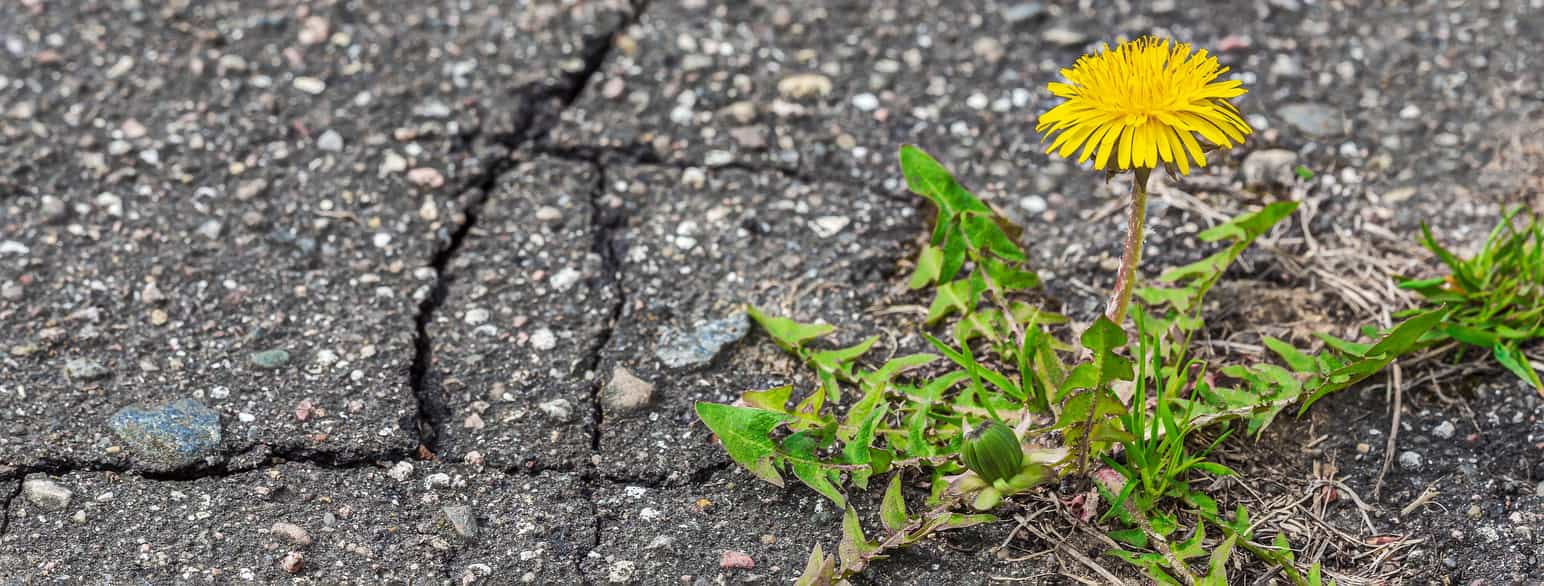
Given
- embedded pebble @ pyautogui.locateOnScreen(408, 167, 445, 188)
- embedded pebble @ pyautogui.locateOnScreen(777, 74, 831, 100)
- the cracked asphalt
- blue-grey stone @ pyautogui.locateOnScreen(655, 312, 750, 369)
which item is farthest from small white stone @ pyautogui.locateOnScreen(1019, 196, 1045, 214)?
embedded pebble @ pyautogui.locateOnScreen(408, 167, 445, 188)

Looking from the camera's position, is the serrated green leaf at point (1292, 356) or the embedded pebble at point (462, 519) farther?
the serrated green leaf at point (1292, 356)

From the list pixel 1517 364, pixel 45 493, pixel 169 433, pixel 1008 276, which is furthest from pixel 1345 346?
pixel 45 493

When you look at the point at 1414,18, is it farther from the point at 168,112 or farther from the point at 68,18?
the point at 68,18

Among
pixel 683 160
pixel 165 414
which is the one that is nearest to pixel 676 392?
pixel 683 160

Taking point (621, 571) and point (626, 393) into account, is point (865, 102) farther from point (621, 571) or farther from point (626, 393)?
point (621, 571)

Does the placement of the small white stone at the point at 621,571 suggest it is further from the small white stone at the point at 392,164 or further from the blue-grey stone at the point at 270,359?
the small white stone at the point at 392,164

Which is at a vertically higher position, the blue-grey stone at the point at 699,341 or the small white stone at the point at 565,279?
the blue-grey stone at the point at 699,341

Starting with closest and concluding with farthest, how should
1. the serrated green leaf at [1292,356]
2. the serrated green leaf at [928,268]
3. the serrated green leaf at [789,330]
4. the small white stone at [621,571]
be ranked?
the small white stone at [621,571] → the serrated green leaf at [1292,356] → the serrated green leaf at [789,330] → the serrated green leaf at [928,268]

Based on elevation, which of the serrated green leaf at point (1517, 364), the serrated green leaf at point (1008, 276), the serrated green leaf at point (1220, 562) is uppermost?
the serrated green leaf at point (1517, 364)

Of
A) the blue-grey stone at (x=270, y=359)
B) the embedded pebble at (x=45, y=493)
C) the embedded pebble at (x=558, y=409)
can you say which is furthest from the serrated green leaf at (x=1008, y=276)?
the embedded pebble at (x=45, y=493)
